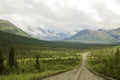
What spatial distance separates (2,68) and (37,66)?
24.3 meters

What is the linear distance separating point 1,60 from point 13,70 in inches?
422

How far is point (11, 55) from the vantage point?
115m

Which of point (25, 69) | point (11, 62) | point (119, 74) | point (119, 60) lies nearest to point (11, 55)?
point (11, 62)

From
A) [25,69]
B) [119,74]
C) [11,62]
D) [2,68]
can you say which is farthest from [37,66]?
[119,74]

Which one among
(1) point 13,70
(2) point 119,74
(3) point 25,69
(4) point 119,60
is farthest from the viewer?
(3) point 25,69

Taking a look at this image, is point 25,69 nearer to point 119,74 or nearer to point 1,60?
point 1,60

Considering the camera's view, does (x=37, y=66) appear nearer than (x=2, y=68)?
No

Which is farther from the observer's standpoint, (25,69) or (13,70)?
(25,69)

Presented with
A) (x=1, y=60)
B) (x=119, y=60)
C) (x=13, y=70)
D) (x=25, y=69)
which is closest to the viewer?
(x=119, y=60)

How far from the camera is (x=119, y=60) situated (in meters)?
63.8

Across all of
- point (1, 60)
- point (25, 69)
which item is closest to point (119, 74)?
point (1, 60)

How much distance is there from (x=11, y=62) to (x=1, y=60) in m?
14.8

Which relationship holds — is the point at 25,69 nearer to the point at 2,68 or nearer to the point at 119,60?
the point at 2,68

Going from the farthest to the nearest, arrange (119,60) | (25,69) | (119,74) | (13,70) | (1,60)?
(25,69) → (13,70) → (1,60) → (119,60) → (119,74)
